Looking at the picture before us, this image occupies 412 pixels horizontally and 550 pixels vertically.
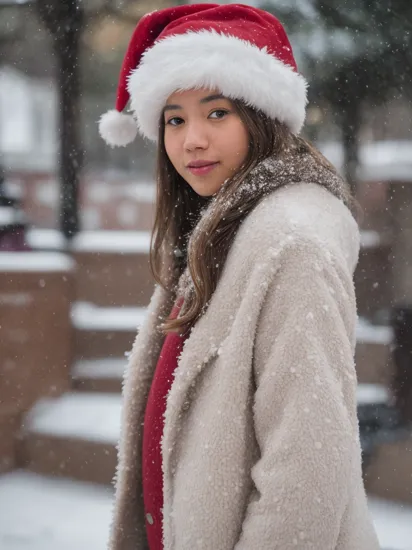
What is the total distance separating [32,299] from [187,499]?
1.94 m

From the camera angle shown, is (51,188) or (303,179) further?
(51,188)

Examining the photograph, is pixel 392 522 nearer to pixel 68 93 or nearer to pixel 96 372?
pixel 96 372

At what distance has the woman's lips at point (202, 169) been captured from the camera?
3.91ft

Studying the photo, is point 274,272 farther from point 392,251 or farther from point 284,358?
point 392,251

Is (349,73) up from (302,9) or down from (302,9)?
down

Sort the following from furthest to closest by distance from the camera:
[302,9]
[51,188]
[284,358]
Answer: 1. [51,188]
2. [302,9]
3. [284,358]

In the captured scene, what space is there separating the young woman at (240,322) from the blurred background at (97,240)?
1.27 meters

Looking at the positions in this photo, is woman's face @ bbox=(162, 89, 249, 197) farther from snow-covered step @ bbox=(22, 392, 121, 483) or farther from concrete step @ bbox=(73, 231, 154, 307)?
snow-covered step @ bbox=(22, 392, 121, 483)

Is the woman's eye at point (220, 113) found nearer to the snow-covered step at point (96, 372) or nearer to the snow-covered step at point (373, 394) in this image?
the snow-covered step at point (373, 394)

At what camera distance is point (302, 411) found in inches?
36.0

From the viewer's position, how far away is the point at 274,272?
96 cm

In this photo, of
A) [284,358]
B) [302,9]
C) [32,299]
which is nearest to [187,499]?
[284,358]

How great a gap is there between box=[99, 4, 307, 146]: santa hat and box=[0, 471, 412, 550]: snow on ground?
6.43ft

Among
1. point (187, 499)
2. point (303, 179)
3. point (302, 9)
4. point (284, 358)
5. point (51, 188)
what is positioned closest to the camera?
point (284, 358)
